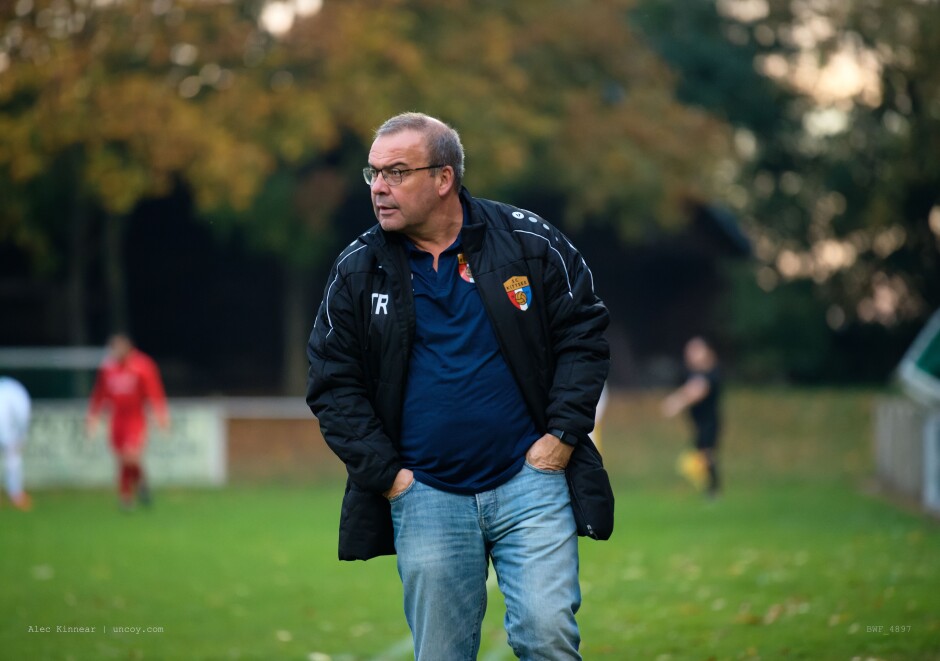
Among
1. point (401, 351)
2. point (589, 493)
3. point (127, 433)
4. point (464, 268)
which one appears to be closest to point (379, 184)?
point (464, 268)

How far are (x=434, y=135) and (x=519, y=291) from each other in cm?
57

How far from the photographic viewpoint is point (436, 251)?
16.4 feet

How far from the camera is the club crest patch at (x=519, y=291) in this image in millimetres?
4887

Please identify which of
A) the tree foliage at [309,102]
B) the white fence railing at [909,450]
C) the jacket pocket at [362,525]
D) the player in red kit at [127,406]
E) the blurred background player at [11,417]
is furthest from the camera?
the tree foliage at [309,102]

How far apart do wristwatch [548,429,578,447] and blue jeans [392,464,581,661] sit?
0.12 metres

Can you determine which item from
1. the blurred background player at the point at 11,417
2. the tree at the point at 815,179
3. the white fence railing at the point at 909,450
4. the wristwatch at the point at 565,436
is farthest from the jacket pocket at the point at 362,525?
the tree at the point at 815,179

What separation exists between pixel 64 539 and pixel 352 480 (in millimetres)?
11238

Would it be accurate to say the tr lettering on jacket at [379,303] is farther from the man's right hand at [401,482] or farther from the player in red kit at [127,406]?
the player in red kit at [127,406]

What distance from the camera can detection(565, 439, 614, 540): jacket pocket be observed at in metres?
4.90

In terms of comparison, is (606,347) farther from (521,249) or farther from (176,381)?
(176,381)

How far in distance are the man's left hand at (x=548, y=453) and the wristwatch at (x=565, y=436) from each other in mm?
12

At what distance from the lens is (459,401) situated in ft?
15.9

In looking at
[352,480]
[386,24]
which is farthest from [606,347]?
[386,24]

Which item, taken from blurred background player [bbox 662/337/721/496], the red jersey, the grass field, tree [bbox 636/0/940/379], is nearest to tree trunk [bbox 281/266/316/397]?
the grass field
